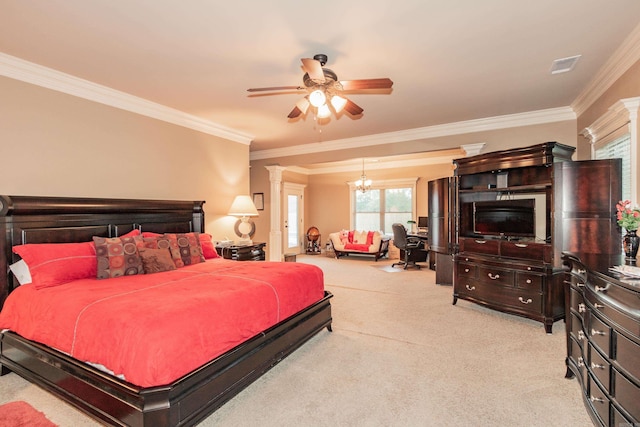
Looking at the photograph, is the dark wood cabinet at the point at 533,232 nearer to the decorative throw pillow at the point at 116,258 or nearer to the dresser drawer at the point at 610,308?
the dresser drawer at the point at 610,308

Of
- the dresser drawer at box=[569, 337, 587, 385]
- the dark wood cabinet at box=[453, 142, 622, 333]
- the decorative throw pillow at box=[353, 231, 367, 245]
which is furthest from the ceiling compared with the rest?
the decorative throw pillow at box=[353, 231, 367, 245]

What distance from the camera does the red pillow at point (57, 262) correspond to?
8.38 ft

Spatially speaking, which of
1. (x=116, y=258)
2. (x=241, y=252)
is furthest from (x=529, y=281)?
(x=116, y=258)

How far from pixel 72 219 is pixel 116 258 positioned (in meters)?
0.70

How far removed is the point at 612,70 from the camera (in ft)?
9.87

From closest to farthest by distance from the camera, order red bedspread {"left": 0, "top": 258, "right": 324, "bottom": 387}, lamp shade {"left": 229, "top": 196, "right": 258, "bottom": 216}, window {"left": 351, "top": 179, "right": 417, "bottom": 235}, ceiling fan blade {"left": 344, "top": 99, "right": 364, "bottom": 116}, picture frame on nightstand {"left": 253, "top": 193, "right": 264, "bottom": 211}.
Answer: red bedspread {"left": 0, "top": 258, "right": 324, "bottom": 387}, ceiling fan blade {"left": 344, "top": 99, "right": 364, "bottom": 116}, lamp shade {"left": 229, "top": 196, "right": 258, "bottom": 216}, picture frame on nightstand {"left": 253, "top": 193, "right": 264, "bottom": 211}, window {"left": 351, "top": 179, "right": 417, "bottom": 235}

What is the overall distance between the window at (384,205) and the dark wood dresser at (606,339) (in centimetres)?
668

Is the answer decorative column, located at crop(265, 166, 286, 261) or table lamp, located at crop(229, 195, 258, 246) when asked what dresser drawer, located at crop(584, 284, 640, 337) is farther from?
decorative column, located at crop(265, 166, 286, 261)

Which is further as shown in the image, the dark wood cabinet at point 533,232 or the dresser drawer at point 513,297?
the dresser drawer at point 513,297

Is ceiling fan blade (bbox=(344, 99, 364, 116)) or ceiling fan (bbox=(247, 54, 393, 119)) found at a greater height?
ceiling fan (bbox=(247, 54, 393, 119))

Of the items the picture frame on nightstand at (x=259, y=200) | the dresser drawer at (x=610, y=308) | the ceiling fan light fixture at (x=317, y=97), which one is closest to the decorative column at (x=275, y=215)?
the picture frame on nightstand at (x=259, y=200)

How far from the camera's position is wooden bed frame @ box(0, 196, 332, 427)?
1707 mm

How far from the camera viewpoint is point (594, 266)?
187cm

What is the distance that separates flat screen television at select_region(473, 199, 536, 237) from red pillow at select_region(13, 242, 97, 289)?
462 centimetres
